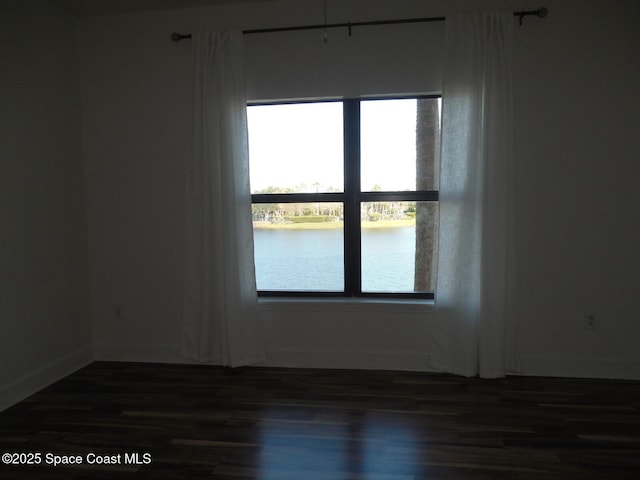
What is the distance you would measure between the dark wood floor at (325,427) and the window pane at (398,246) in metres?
0.72

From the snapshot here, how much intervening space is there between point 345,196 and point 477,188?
3.29 ft

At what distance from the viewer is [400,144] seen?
3.36m

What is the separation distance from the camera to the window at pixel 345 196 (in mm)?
3359

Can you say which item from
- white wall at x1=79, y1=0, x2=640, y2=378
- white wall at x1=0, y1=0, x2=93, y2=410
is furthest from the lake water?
white wall at x1=0, y1=0, x2=93, y2=410

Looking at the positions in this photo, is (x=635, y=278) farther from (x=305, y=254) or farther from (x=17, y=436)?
(x=17, y=436)

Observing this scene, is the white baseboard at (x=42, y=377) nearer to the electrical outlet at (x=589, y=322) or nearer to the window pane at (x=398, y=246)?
the window pane at (x=398, y=246)

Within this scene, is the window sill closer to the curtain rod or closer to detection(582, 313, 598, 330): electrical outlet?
detection(582, 313, 598, 330): electrical outlet

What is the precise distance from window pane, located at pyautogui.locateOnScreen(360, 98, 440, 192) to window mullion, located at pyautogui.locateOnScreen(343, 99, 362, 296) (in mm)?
60

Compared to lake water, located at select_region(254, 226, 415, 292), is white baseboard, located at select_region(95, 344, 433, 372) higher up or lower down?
lower down

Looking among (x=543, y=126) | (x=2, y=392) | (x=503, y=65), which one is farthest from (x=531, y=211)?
(x=2, y=392)

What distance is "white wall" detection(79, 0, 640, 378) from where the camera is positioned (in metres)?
3.02

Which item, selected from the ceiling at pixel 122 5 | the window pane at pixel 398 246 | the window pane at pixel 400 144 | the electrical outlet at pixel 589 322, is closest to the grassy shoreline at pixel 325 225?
the window pane at pixel 398 246

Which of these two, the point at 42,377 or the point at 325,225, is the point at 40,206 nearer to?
the point at 42,377

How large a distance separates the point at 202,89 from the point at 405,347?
2.56 meters
